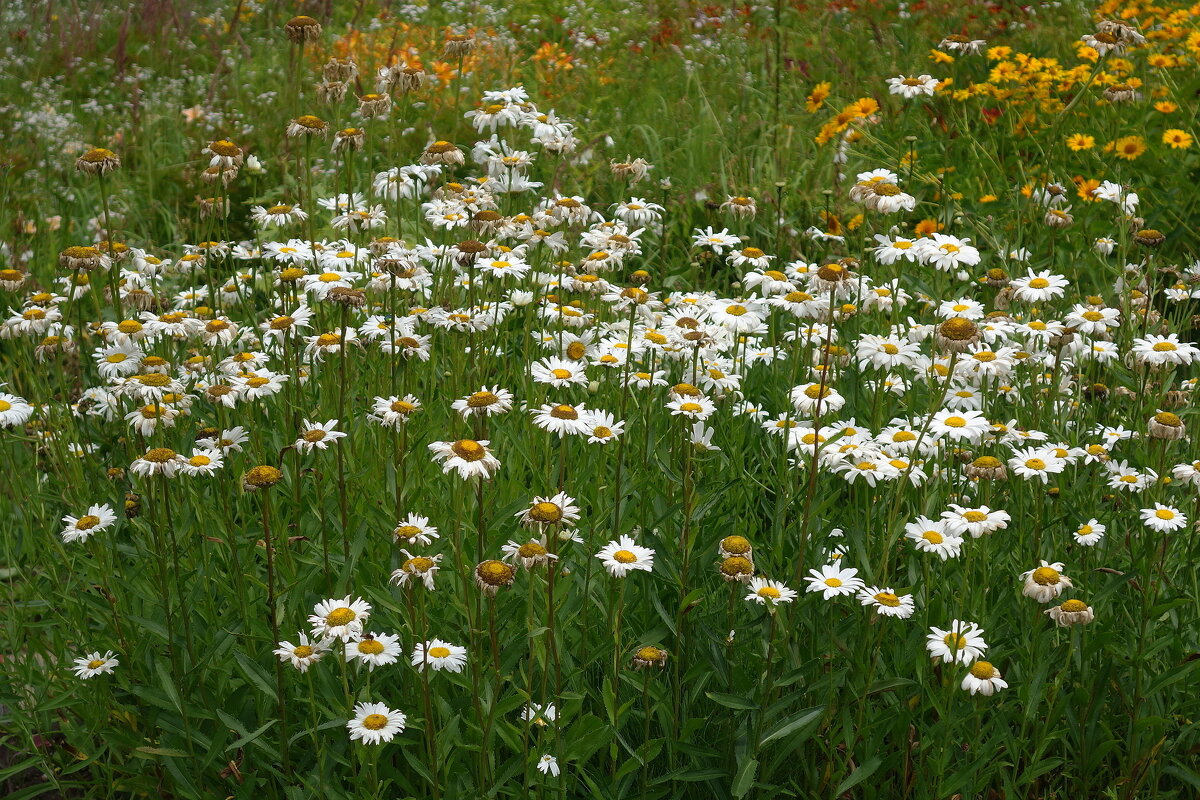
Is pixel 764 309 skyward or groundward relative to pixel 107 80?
skyward

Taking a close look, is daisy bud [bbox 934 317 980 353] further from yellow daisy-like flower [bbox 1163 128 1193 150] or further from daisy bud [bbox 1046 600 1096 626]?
yellow daisy-like flower [bbox 1163 128 1193 150]

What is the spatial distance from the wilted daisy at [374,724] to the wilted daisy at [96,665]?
2.04 feet

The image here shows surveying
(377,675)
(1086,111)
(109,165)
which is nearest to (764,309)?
(377,675)

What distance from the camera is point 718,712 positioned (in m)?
2.19

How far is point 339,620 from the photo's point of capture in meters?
1.77

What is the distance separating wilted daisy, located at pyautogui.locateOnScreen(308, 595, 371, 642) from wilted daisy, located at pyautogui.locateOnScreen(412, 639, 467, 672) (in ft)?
0.41

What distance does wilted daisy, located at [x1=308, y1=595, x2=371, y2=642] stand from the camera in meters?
1.74

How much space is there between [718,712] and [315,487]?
3.40 ft

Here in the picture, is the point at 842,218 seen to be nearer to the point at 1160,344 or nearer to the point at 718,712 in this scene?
the point at 1160,344

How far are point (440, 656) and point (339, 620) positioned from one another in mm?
209

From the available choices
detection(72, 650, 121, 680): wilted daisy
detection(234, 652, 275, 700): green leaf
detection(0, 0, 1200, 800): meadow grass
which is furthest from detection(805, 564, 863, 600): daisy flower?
detection(72, 650, 121, 680): wilted daisy

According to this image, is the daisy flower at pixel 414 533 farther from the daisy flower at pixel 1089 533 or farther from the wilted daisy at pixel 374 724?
the daisy flower at pixel 1089 533

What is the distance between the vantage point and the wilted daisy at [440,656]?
185 centimetres

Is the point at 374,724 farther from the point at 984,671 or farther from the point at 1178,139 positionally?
the point at 1178,139
